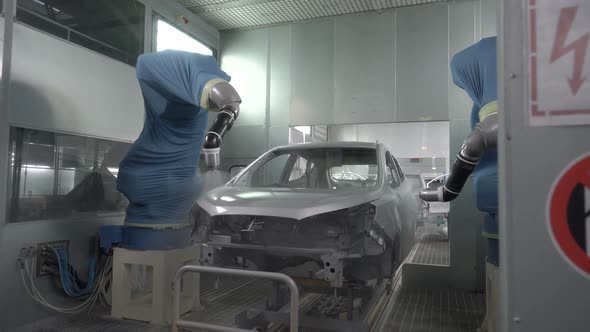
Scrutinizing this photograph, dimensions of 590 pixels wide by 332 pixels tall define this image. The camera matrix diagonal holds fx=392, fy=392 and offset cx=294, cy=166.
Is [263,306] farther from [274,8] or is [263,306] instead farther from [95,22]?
[274,8]

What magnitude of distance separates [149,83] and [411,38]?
420 cm

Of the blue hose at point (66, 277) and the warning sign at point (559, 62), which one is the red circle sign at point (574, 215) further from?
the blue hose at point (66, 277)

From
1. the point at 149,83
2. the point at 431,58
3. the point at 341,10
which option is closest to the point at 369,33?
the point at 341,10

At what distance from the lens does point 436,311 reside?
458 centimetres

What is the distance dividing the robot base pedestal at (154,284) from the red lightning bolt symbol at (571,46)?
3757mm

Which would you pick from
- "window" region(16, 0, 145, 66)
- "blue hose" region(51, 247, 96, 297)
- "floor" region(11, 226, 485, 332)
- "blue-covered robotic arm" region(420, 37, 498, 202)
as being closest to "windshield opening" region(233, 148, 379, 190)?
"blue-covered robotic arm" region(420, 37, 498, 202)

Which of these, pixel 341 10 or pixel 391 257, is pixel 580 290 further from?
pixel 341 10

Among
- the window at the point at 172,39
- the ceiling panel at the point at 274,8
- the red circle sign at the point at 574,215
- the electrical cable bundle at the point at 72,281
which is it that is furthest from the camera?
the ceiling panel at the point at 274,8

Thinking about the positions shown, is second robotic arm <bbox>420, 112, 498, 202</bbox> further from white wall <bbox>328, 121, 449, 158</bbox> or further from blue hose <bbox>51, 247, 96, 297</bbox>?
white wall <bbox>328, 121, 449, 158</bbox>

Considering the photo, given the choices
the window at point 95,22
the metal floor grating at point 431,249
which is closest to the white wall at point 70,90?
the window at point 95,22

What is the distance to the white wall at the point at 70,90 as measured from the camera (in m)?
3.95

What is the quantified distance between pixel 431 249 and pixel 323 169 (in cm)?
468

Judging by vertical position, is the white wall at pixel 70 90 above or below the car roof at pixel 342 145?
above

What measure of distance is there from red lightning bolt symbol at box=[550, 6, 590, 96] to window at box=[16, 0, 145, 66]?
183 inches
